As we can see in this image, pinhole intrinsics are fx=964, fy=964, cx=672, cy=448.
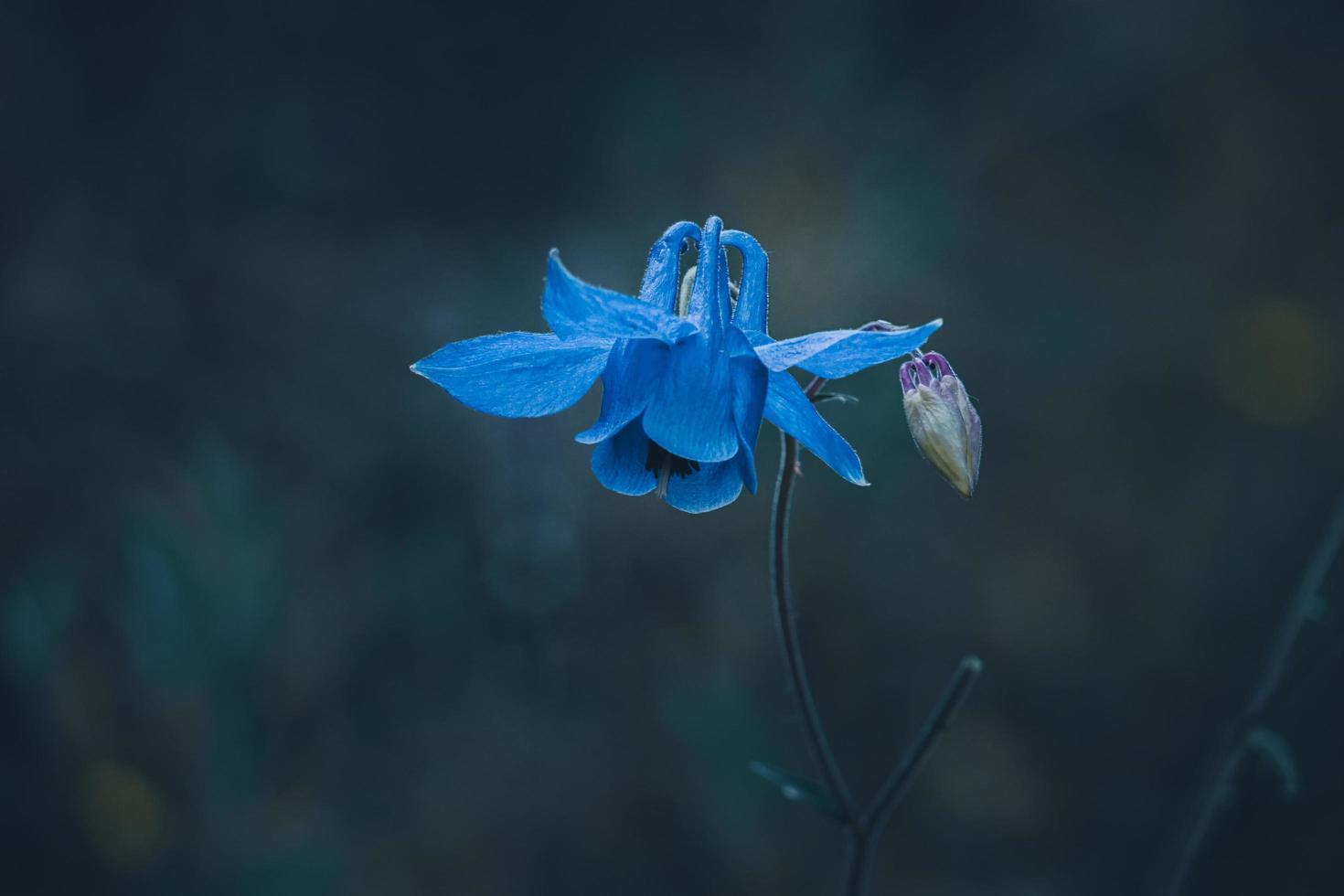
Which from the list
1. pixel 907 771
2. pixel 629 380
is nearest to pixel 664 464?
pixel 629 380

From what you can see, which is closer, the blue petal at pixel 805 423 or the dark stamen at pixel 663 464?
the blue petal at pixel 805 423

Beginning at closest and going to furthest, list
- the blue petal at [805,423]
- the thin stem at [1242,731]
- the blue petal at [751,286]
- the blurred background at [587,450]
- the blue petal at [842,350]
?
the blue petal at [842,350]
the blue petal at [805,423]
the blue petal at [751,286]
the thin stem at [1242,731]
the blurred background at [587,450]

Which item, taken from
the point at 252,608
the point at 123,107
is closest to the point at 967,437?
the point at 252,608

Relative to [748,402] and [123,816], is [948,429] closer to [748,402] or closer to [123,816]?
[748,402]

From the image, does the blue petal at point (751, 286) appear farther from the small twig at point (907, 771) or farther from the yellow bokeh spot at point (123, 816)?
the yellow bokeh spot at point (123, 816)

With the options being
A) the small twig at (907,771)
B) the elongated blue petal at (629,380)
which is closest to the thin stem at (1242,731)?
the small twig at (907,771)

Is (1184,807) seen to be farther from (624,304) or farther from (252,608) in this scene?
(252,608)

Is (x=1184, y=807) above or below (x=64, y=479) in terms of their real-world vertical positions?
above
